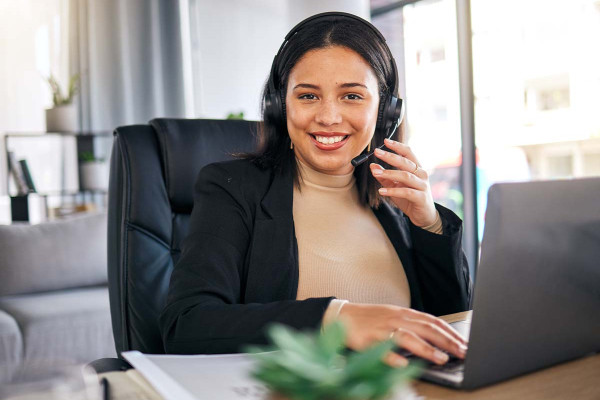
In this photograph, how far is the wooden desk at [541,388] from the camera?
1.88ft

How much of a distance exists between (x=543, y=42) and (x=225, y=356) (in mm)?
3244

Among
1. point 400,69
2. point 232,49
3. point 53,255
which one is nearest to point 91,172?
point 232,49

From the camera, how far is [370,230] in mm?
1280

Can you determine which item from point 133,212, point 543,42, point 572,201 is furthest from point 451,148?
point 572,201

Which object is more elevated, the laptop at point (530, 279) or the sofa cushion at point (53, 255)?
the laptop at point (530, 279)

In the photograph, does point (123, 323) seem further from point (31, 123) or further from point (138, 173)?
point (31, 123)

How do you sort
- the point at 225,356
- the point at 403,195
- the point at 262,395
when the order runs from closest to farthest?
the point at 262,395, the point at 225,356, the point at 403,195

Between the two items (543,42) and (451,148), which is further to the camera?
(451,148)

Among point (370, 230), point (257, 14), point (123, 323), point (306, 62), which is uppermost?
point (257, 14)

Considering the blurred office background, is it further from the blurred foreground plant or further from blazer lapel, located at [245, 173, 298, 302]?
blazer lapel, located at [245, 173, 298, 302]

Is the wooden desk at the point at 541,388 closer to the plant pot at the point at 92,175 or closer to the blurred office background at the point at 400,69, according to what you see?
the blurred office background at the point at 400,69

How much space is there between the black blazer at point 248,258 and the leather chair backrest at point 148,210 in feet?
0.41

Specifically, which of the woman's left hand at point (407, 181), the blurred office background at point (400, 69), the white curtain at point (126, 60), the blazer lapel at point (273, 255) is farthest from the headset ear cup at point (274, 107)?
the white curtain at point (126, 60)

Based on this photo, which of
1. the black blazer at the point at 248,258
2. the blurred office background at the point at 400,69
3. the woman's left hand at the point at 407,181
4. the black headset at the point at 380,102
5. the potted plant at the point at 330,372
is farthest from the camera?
the blurred office background at the point at 400,69
